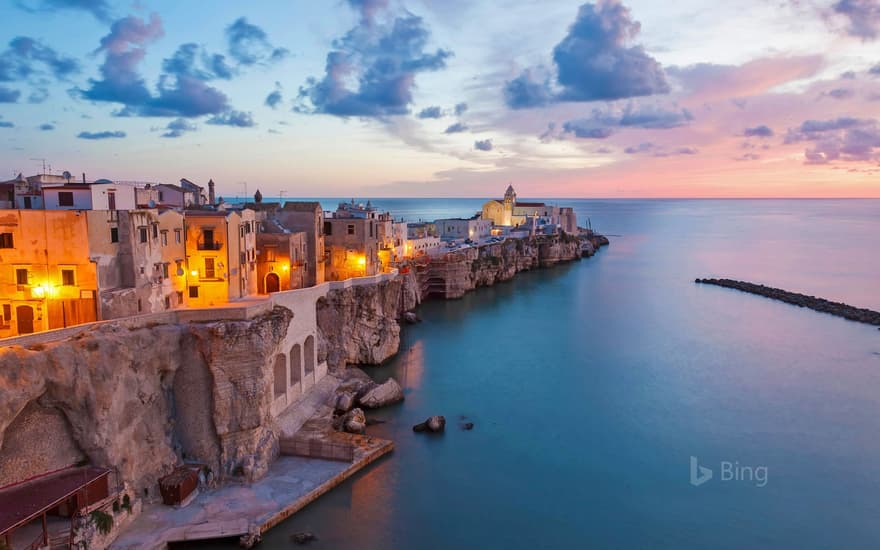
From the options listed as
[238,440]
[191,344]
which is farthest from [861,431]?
[191,344]

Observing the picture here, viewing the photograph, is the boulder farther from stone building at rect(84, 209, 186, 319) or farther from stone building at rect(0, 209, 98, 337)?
stone building at rect(0, 209, 98, 337)

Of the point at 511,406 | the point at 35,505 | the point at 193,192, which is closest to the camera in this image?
the point at 35,505

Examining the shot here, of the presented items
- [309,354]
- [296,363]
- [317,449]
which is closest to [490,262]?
[309,354]

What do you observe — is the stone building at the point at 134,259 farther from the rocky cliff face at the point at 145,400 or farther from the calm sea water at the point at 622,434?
the calm sea water at the point at 622,434

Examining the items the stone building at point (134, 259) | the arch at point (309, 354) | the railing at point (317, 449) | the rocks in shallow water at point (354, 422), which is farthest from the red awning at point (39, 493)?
the arch at point (309, 354)

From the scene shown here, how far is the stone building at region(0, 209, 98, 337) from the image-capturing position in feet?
64.5

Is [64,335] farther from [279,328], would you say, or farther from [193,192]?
[193,192]

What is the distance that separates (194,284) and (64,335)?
922 cm

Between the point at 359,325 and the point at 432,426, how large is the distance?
9.85 m

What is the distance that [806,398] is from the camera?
99.4 ft

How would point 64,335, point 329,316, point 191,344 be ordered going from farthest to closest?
point 329,316 → point 191,344 → point 64,335

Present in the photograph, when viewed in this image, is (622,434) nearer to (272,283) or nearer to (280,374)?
(280,374)

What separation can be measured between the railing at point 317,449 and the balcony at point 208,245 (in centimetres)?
948

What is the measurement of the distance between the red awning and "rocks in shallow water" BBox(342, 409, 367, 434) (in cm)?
973
